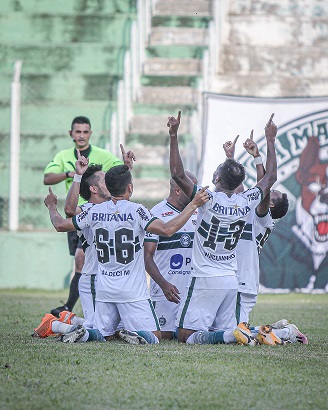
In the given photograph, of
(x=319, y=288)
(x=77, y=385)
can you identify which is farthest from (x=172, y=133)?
(x=319, y=288)

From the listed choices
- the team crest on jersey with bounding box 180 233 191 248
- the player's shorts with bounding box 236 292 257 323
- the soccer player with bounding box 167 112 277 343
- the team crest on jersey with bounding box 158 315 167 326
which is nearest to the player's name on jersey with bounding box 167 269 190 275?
the team crest on jersey with bounding box 180 233 191 248

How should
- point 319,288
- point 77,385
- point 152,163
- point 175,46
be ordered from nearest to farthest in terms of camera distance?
1. point 77,385
2. point 319,288
3. point 152,163
4. point 175,46

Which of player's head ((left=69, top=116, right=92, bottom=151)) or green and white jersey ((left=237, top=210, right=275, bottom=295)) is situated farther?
player's head ((left=69, top=116, right=92, bottom=151))

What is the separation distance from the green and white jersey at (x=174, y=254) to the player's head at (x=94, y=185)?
19.0 inches

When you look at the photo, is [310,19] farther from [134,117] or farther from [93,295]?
[93,295]

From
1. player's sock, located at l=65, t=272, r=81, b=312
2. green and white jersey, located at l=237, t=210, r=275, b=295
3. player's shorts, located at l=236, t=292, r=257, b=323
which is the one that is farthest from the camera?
player's sock, located at l=65, t=272, r=81, b=312

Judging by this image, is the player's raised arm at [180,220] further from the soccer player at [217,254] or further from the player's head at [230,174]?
the player's head at [230,174]

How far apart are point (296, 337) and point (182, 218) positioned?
1.46 metres

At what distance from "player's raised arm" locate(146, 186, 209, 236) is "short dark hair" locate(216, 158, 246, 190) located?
2.05 ft

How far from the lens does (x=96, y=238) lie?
26.0 ft

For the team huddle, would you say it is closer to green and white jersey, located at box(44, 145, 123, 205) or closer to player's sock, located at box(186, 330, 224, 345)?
player's sock, located at box(186, 330, 224, 345)

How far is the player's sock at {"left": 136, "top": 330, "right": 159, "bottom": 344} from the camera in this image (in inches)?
306

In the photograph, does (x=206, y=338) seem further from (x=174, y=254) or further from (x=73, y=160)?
(x=73, y=160)

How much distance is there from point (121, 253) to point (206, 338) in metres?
0.94
